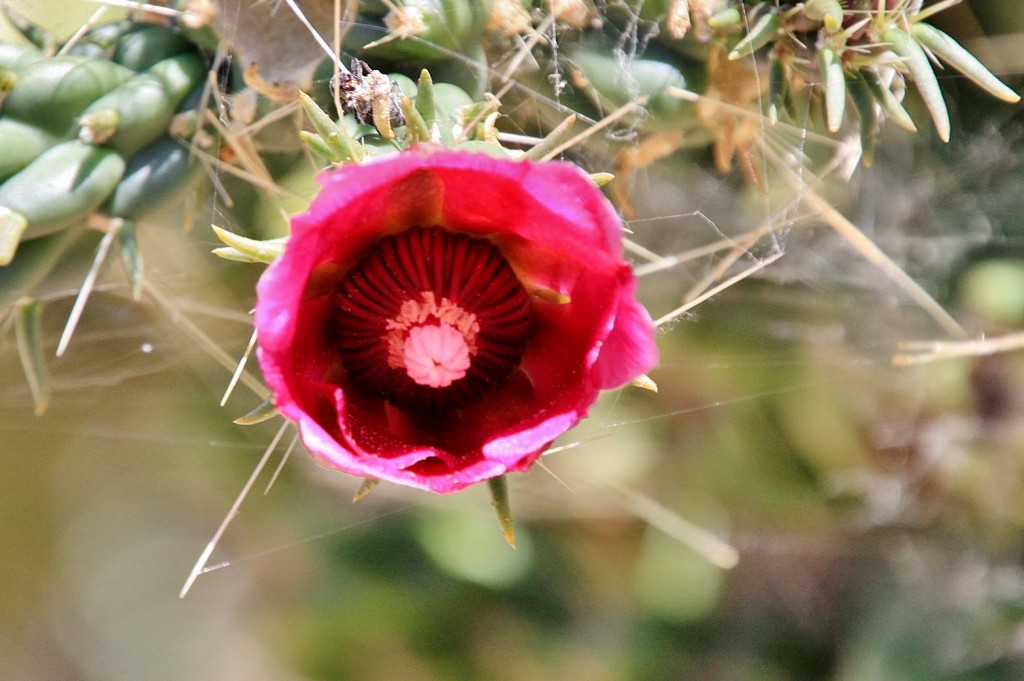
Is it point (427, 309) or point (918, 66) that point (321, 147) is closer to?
point (427, 309)

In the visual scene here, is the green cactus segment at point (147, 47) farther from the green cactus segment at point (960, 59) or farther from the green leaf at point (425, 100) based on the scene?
the green cactus segment at point (960, 59)

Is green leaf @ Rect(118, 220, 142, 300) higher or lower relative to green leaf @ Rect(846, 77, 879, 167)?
lower

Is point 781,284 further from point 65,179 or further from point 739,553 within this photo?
point 65,179

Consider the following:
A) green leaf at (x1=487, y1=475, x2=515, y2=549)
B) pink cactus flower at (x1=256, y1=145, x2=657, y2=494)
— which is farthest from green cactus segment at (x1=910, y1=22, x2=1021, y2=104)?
green leaf at (x1=487, y1=475, x2=515, y2=549)

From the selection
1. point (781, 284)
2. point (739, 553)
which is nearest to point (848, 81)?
point (781, 284)

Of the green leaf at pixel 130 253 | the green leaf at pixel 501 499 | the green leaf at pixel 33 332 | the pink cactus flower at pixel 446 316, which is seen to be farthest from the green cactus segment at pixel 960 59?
the green leaf at pixel 33 332

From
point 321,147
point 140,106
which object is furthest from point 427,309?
point 140,106

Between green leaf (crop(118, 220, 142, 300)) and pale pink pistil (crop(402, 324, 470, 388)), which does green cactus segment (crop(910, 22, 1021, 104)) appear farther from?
green leaf (crop(118, 220, 142, 300))

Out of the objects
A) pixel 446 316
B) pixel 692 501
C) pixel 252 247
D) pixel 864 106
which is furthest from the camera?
pixel 692 501
